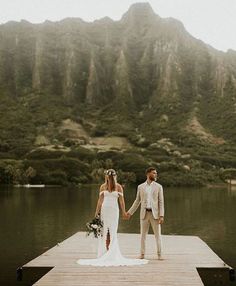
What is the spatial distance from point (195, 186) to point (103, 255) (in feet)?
567

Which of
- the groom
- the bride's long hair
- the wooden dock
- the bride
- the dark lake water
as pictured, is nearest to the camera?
the wooden dock

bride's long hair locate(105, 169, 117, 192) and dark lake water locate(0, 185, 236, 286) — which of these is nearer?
bride's long hair locate(105, 169, 117, 192)

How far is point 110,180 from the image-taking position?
18062mm

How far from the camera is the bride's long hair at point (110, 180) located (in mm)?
17766

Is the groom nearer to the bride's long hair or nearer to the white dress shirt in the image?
the white dress shirt

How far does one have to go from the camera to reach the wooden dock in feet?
52.0

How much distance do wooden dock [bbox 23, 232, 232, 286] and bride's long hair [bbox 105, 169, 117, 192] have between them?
260 cm

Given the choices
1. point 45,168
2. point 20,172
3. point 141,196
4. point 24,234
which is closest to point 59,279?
point 141,196

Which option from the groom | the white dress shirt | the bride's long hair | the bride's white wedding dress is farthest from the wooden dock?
the bride's long hair

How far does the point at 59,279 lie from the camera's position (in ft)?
53.2

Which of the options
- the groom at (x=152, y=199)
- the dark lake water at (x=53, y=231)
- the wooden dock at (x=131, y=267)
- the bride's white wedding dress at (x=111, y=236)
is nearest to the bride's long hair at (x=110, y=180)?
the bride's white wedding dress at (x=111, y=236)

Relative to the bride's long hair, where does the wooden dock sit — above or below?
below

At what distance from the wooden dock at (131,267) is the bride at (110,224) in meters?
0.60

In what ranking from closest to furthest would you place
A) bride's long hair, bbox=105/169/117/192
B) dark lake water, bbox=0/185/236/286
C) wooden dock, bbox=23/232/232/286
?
wooden dock, bbox=23/232/232/286 → bride's long hair, bbox=105/169/117/192 → dark lake water, bbox=0/185/236/286
